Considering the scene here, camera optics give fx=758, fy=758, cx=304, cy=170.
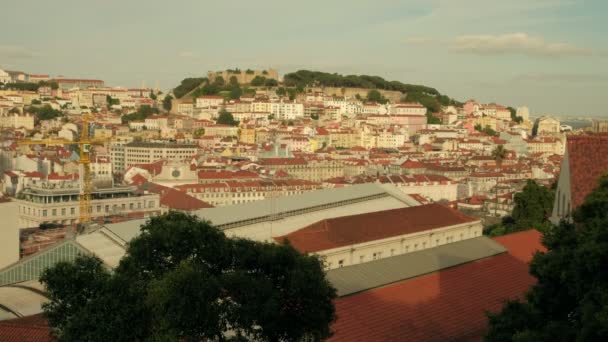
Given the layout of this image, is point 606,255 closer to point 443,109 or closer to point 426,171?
point 426,171

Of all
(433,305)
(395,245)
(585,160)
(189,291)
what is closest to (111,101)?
(395,245)

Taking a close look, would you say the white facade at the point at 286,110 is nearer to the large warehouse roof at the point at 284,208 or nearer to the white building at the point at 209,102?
the white building at the point at 209,102

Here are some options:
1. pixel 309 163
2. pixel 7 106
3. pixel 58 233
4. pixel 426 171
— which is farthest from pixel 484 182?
pixel 7 106

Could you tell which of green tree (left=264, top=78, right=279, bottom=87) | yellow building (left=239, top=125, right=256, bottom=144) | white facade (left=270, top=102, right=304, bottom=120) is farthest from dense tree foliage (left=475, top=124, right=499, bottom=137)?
yellow building (left=239, top=125, right=256, bottom=144)

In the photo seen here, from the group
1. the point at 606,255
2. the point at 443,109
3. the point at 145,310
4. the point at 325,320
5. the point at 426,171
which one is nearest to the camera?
A: the point at 606,255

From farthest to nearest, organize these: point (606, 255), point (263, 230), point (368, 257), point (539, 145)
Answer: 1. point (539, 145)
2. point (263, 230)
3. point (368, 257)
4. point (606, 255)
